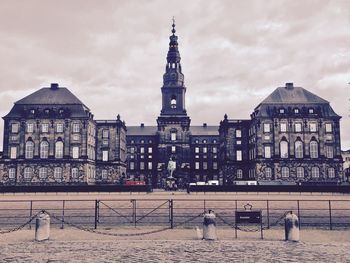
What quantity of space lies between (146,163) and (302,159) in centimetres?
5214

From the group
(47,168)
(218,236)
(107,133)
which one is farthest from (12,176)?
(218,236)

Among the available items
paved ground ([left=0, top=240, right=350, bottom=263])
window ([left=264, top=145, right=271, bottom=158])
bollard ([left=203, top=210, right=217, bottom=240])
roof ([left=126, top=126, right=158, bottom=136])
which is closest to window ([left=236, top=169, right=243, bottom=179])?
window ([left=264, top=145, right=271, bottom=158])

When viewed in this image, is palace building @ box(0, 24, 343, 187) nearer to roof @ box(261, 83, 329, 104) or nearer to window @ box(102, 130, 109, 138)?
roof @ box(261, 83, 329, 104)

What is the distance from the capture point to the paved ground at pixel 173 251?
10789 millimetres

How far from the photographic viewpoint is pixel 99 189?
164 ft

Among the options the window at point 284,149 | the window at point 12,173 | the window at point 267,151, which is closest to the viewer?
the window at point 284,149

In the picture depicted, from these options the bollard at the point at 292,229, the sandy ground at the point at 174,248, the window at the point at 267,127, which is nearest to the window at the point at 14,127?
the window at the point at 267,127

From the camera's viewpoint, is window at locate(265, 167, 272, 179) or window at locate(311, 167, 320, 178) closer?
window at locate(311, 167, 320, 178)

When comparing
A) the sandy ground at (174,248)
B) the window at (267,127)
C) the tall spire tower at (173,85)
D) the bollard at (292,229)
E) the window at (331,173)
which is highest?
the tall spire tower at (173,85)

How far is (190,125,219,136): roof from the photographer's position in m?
116

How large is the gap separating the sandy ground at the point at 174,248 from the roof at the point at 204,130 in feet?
326

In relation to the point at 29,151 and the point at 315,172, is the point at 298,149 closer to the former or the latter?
the point at 315,172

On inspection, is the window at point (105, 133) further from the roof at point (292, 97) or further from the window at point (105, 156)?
the roof at point (292, 97)

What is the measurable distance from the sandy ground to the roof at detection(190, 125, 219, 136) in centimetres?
9946
